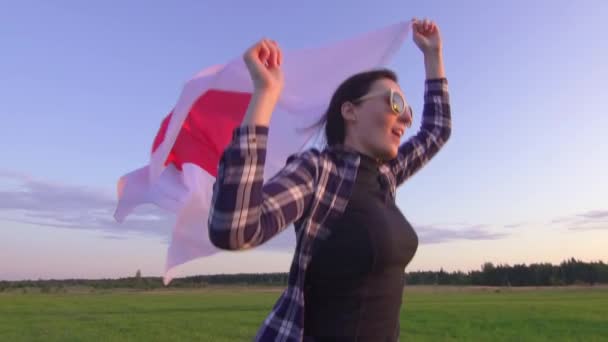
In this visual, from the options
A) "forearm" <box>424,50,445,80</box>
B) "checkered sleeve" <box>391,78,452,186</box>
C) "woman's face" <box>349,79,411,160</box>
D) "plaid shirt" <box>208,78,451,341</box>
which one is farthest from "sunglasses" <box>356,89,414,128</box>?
"forearm" <box>424,50,445,80</box>

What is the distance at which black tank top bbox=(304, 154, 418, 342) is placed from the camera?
73.7 inches

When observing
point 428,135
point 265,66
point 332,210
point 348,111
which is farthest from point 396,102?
point 428,135

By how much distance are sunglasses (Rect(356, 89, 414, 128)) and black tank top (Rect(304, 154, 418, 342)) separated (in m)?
0.40

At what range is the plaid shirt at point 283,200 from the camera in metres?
1.54

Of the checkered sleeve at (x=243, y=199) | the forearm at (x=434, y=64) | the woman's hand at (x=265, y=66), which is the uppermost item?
the forearm at (x=434, y=64)

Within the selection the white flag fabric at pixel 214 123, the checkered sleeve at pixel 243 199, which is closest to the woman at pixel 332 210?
the checkered sleeve at pixel 243 199

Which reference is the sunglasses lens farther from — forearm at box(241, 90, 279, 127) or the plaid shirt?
forearm at box(241, 90, 279, 127)

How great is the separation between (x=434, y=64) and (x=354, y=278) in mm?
1606

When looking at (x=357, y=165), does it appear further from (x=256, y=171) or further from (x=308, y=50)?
(x=308, y=50)

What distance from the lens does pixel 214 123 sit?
3.43 metres

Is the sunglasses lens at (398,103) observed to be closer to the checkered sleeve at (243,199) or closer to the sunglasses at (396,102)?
the sunglasses at (396,102)

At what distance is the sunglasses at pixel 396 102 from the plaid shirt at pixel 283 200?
215 mm

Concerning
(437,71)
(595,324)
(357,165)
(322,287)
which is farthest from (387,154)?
(595,324)

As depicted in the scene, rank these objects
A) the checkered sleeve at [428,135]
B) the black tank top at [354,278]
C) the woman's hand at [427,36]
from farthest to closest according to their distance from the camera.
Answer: the woman's hand at [427,36]
the checkered sleeve at [428,135]
the black tank top at [354,278]
